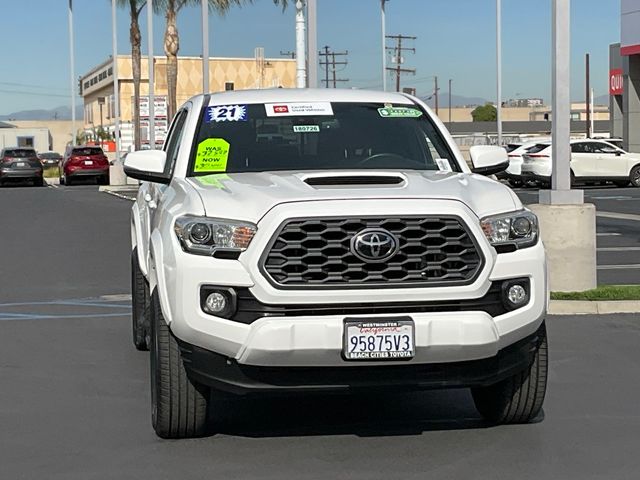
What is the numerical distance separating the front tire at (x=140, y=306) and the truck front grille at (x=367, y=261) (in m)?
2.90

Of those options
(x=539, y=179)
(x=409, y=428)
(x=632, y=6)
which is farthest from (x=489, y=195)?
(x=632, y=6)

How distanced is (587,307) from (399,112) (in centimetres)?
409

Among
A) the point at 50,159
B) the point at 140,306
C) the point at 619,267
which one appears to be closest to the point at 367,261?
the point at 140,306

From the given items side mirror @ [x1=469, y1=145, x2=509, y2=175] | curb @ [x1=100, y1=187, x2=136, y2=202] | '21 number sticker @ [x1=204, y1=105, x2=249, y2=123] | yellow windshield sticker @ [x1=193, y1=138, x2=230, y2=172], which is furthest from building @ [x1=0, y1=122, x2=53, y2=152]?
side mirror @ [x1=469, y1=145, x2=509, y2=175]

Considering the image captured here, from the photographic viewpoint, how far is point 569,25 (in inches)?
462

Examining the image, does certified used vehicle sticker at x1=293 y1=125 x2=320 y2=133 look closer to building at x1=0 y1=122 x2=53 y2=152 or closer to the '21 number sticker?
the '21 number sticker

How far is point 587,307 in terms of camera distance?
11.1 meters

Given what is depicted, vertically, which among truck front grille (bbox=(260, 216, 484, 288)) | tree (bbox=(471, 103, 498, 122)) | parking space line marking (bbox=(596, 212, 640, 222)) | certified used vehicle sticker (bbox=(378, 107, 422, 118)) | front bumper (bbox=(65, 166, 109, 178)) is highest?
tree (bbox=(471, 103, 498, 122))

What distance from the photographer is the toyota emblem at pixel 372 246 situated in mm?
5875

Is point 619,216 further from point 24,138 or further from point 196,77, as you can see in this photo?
point 24,138

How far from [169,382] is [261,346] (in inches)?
26.5

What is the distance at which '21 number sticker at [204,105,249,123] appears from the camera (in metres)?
7.62

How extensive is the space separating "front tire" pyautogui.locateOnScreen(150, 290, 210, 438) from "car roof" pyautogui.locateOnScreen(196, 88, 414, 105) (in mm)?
1847

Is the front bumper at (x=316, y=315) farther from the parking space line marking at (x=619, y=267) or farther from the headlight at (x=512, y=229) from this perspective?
the parking space line marking at (x=619, y=267)
